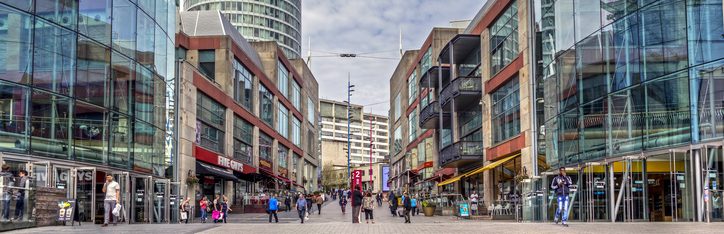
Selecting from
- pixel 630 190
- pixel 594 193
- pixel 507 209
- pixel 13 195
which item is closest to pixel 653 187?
pixel 630 190

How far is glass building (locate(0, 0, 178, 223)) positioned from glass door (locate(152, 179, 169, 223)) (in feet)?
0.16

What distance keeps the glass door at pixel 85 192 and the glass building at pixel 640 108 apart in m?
16.7

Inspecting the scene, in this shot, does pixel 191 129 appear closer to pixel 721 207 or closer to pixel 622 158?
pixel 622 158

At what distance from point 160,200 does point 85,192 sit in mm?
7641

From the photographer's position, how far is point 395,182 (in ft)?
323

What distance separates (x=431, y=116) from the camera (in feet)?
181

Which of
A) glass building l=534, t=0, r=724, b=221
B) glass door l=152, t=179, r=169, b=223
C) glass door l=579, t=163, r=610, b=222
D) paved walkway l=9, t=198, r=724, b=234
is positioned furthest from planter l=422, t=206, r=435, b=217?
paved walkway l=9, t=198, r=724, b=234

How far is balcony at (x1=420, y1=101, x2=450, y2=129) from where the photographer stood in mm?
54344

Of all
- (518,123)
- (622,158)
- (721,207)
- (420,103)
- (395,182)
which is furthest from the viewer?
(395,182)

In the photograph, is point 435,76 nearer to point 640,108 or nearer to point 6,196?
point 640,108

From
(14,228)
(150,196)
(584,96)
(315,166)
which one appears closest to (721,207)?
(584,96)

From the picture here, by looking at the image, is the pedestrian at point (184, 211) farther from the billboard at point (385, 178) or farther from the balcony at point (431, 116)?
the billboard at point (385, 178)

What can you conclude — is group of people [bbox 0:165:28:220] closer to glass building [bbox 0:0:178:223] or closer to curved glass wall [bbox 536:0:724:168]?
glass building [bbox 0:0:178:223]

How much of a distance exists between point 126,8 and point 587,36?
17.3 meters
